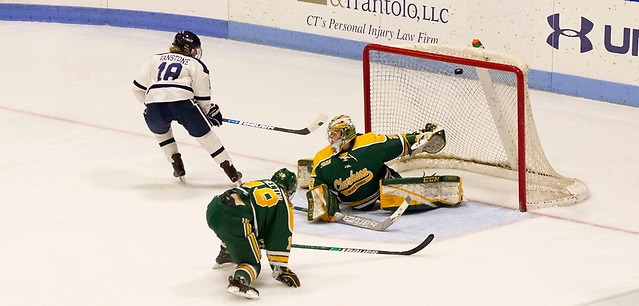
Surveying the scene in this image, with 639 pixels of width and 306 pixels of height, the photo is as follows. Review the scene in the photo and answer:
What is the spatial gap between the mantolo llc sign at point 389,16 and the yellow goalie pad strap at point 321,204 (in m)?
3.45

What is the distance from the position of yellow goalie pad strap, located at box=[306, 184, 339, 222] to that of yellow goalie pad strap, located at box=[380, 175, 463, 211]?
262 mm

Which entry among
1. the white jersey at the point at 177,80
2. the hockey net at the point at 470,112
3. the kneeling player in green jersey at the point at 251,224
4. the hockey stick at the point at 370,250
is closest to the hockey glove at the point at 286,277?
the kneeling player in green jersey at the point at 251,224

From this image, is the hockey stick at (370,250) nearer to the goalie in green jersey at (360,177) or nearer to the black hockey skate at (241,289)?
the black hockey skate at (241,289)

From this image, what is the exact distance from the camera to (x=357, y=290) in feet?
18.4

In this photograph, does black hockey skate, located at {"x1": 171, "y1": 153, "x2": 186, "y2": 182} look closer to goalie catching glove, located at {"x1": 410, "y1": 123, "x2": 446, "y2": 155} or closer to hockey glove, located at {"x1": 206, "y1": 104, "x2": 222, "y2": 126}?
hockey glove, located at {"x1": 206, "y1": 104, "x2": 222, "y2": 126}

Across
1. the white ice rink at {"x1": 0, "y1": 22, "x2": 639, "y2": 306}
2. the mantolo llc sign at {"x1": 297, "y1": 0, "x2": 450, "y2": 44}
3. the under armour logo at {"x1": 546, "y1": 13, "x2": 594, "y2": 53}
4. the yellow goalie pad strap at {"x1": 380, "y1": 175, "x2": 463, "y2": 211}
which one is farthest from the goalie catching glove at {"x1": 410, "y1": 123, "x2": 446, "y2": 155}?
the mantolo llc sign at {"x1": 297, "y1": 0, "x2": 450, "y2": 44}

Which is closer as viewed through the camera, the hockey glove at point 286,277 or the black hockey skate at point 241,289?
the black hockey skate at point 241,289

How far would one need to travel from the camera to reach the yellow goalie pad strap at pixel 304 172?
7.04 metres

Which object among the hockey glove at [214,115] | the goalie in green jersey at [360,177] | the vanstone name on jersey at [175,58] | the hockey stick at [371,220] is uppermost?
the vanstone name on jersey at [175,58]

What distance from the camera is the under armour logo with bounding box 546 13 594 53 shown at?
29.1 ft

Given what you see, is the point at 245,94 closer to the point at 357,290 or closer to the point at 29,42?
the point at 29,42

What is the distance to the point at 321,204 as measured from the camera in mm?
6492

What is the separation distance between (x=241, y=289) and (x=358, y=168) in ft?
4.49

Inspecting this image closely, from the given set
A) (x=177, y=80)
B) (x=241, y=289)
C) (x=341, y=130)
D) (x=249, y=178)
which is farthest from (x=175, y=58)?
(x=241, y=289)
